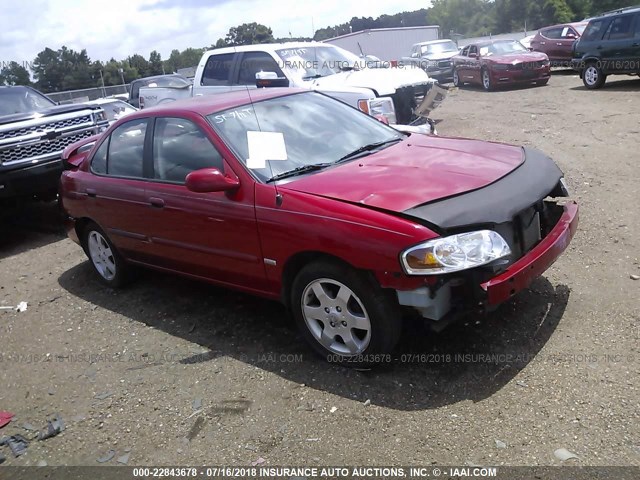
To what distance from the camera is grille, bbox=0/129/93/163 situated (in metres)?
7.12

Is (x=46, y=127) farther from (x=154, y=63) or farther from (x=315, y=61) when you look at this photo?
(x=154, y=63)

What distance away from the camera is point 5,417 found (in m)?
3.76

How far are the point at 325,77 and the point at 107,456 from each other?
7.21 m

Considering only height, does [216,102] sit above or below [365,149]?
above

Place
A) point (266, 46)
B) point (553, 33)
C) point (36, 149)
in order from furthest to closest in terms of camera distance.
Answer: point (553, 33), point (266, 46), point (36, 149)

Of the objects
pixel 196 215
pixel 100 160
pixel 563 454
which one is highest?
pixel 100 160

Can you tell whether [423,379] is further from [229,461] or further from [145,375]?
[145,375]

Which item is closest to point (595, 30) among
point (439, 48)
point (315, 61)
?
point (439, 48)

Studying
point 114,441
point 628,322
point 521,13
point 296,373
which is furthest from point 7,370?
point 521,13

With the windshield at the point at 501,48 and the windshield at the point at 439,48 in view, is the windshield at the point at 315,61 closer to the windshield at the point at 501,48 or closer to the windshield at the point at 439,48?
the windshield at the point at 501,48

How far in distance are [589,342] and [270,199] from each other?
7.17 ft

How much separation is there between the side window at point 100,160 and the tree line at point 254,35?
373 centimetres

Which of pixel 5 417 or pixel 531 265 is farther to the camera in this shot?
pixel 5 417

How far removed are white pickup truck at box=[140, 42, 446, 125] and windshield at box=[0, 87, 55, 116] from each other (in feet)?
6.28
